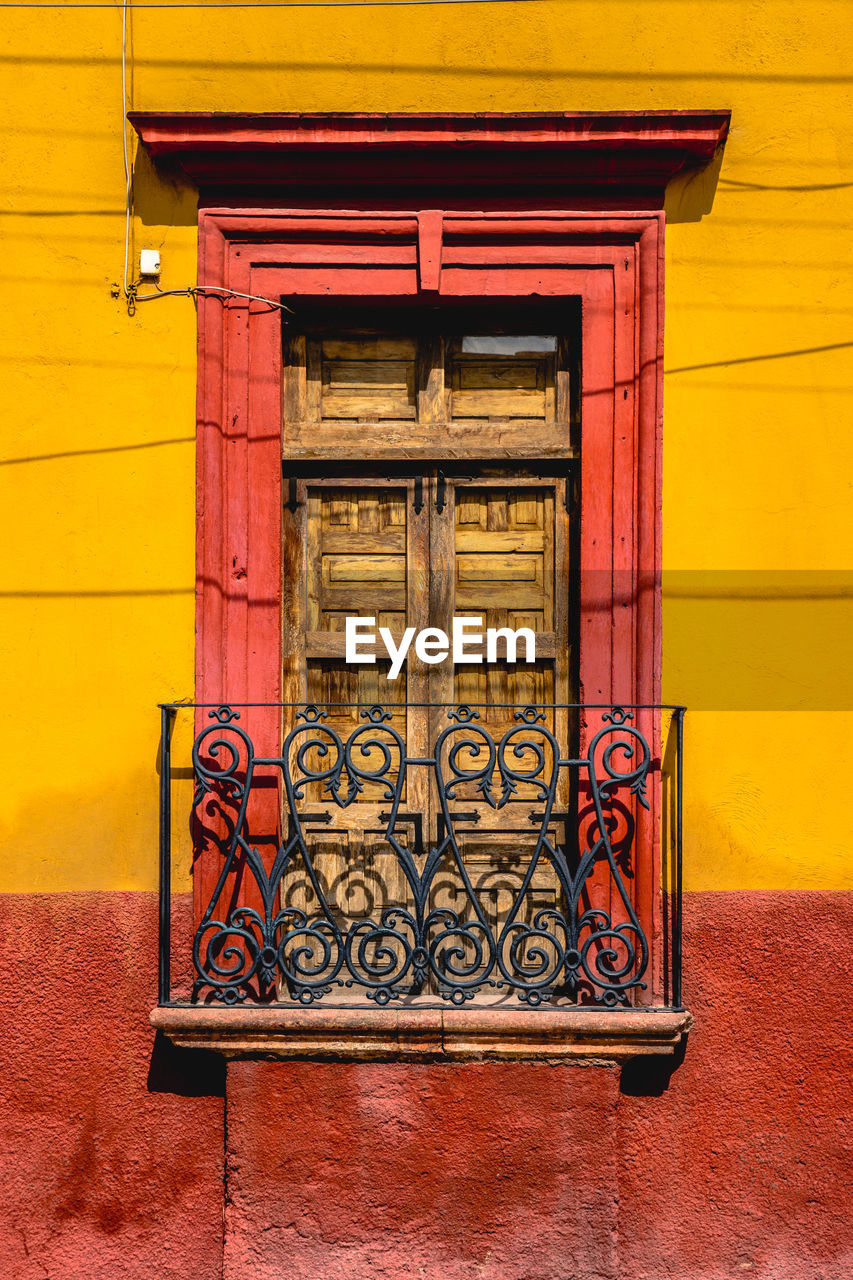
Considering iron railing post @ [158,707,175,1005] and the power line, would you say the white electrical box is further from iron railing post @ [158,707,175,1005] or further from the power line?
iron railing post @ [158,707,175,1005]

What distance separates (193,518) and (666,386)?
1.92m

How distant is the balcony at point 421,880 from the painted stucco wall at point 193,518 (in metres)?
0.16

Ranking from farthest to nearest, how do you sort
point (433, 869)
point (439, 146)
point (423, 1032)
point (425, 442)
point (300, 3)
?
point (425, 442) < point (300, 3) < point (439, 146) < point (433, 869) < point (423, 1032)

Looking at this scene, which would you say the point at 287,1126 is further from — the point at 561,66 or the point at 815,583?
the point at 561,66

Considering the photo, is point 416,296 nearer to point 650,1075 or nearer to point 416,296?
point 416,296

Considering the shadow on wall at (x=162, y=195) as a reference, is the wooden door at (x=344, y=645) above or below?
below

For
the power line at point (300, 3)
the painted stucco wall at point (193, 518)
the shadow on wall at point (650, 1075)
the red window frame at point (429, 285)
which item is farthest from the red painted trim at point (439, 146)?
the shadow on wall at point (650, 1075)

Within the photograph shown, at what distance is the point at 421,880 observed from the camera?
3.84 m

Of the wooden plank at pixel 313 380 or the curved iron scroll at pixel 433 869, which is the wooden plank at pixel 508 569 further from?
the wooden plank at pixel 313 380

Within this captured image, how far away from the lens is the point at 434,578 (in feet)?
13.9

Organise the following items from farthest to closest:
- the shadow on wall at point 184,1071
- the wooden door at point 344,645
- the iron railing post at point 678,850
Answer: the wooden door at point 344,645 < the shadow on wall at point 184,1071 < the iron railing post at point 678,850

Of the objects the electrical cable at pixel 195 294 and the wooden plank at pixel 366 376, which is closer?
the electrical cable at pixel 195 294

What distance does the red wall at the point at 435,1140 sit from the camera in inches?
150

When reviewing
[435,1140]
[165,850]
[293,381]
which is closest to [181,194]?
[293,381]
